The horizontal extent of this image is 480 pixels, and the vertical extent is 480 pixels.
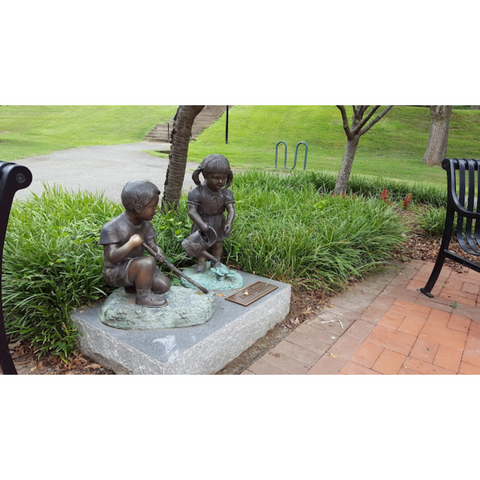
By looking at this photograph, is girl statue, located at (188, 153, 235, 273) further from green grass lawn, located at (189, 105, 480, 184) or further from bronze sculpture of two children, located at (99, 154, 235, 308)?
green grass lawn, located at (189, 105, 480, 184)

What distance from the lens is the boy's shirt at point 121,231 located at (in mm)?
2512

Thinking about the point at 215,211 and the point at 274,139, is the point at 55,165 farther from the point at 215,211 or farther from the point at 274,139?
the point at 274,139

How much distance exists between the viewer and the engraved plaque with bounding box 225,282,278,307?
121 inches

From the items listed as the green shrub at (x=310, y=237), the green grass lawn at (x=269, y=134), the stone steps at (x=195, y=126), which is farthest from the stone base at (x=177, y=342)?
the stone steps at (x=195, y=126)

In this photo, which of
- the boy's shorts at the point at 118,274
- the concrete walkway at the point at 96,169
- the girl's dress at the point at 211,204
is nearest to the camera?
the boy's shorts at the point at 118,274

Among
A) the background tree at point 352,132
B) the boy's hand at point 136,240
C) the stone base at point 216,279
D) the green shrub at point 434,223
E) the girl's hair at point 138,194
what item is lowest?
the stone base at point 216,279

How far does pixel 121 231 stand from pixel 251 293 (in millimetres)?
1249

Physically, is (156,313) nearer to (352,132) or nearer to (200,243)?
(200,243)

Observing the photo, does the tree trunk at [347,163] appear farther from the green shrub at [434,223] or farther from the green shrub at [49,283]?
the green shrub at [49,283]

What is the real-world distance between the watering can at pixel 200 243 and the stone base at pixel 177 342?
432 millimetres

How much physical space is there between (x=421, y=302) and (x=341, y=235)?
111cm

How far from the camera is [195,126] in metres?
22.2

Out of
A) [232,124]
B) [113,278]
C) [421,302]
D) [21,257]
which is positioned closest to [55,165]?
[21,257]

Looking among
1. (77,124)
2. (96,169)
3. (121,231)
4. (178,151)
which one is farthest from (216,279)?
(77,124)
